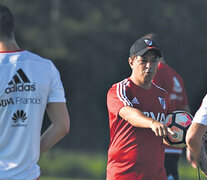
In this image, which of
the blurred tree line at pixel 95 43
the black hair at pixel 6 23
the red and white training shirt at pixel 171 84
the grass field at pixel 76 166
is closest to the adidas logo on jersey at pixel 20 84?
the black hair at pixel 6 23

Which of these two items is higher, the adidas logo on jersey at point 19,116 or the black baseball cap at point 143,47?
the black baseball cap at point 143,47

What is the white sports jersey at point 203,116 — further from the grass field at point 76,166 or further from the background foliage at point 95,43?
the background foliage at point 95,43

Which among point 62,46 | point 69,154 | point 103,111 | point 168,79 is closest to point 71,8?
point 62,46

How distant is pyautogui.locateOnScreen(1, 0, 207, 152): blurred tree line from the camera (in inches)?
1125

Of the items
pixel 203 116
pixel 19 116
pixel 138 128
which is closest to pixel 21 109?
pixel 19 116

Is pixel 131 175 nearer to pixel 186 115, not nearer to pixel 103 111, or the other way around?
pixel 186 115

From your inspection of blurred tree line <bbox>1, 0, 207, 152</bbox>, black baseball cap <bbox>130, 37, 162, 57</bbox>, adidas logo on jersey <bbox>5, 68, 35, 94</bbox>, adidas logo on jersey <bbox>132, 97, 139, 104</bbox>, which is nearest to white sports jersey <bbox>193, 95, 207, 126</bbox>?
adidas logo on jersey <bbox>132, 97, 139, 104</bbox>

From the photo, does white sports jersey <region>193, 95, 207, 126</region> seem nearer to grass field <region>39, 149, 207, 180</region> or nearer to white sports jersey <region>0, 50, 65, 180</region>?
white sports jersey <region>0, 50, 65, 180</region>

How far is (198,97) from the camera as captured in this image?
2883 centimetres

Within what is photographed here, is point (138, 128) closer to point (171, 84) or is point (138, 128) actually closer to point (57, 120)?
point (57, 120)

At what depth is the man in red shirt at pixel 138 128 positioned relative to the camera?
5953mm

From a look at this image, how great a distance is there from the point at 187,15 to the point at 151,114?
24.9 metres

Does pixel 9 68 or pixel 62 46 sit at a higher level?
pixel 62 46

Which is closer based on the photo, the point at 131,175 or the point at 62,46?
the point at 131,175
